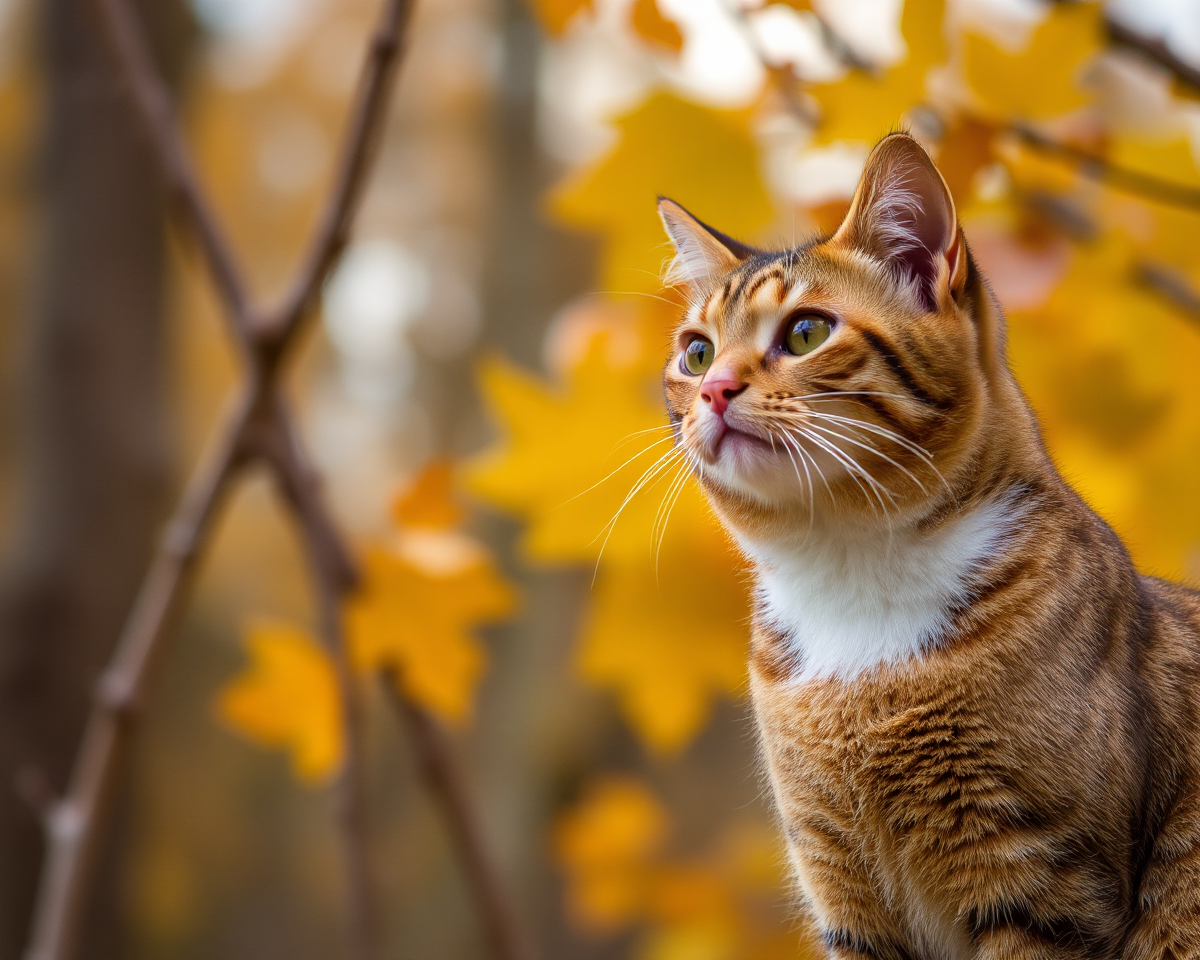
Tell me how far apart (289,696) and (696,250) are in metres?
1.13

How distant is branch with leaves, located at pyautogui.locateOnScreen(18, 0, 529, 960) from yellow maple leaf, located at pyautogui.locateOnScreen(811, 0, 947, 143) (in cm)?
72

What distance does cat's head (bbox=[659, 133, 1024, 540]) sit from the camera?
3.76ft

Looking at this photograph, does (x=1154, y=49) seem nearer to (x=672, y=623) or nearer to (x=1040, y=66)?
(x=1040, y=66)

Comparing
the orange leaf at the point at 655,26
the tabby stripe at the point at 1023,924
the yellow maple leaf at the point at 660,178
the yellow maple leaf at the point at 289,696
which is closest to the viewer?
the tabby stripe at the point at 1023,924

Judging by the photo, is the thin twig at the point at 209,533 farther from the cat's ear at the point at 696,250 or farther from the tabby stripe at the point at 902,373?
the tabby stripe at the point at 902,373

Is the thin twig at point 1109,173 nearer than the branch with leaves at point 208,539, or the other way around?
the thin twig at point 1109,173

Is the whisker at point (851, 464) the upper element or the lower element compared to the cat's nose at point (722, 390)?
lower

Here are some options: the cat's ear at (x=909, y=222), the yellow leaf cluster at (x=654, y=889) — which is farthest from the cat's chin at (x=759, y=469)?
the yellow leaf cluster at (x=654, y=889)

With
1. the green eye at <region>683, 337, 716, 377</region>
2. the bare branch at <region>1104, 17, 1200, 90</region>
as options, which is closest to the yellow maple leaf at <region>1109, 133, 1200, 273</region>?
the bare branch at <region>1104, 17, 1200, 90</region>

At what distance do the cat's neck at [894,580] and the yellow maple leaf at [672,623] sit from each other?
57cm

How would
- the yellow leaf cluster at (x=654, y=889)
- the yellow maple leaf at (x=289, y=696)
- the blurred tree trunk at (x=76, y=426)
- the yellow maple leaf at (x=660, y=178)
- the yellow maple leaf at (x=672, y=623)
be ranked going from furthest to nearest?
the yellow leaf cluster at (x=654, y=889)
the blurred tree trunk at (x=76, y=426)
the yellow maple leaf at (x=289, y=696)
the yellow maple leaf at (x=672, y=623)
the yellow maple leaf at (x=660, y=178)

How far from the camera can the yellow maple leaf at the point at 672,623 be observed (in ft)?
6.02

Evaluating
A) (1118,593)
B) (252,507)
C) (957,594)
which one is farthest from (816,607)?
(252,507)

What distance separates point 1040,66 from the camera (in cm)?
134
